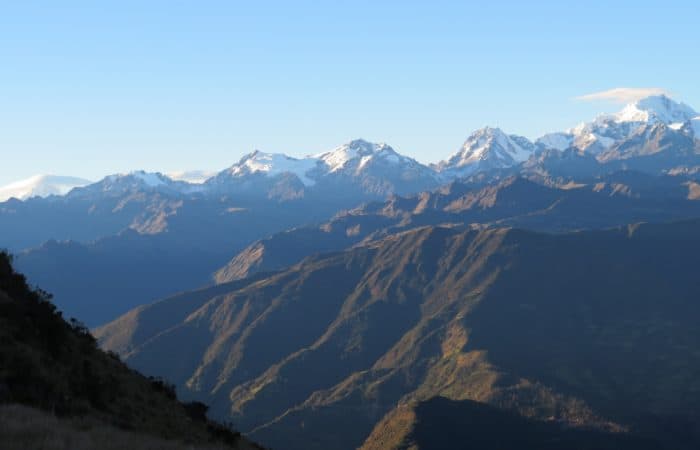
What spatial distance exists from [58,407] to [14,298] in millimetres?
13067

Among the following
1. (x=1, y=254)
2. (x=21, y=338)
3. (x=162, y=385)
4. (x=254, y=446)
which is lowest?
(x=254, y=446)

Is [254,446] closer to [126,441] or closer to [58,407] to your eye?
[58,407]

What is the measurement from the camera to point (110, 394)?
145 feet

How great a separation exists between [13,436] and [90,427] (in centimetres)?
559

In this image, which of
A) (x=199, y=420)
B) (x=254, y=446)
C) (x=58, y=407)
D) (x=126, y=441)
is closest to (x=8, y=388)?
(x=58, y=407)

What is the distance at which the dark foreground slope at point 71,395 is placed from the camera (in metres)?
31.7

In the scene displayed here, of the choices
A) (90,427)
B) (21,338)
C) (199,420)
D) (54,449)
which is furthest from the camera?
(199,420)

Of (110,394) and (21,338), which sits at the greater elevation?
(21,338)

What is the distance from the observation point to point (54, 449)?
28.7m

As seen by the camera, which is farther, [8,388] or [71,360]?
[71,360]

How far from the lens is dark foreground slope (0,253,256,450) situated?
31672 millimetres

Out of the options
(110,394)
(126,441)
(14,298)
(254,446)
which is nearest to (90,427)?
(126,441)

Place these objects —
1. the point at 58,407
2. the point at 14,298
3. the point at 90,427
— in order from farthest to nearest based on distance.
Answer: the point at 14,298 → the point at 58,407 → the point at 90,427

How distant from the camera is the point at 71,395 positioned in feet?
130
